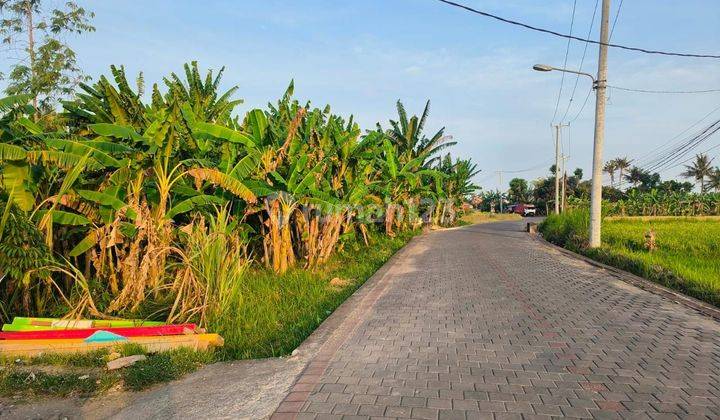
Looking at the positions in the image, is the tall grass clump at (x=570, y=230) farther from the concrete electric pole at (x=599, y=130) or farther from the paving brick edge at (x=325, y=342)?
the paving brick edge at (x=325, y=342)

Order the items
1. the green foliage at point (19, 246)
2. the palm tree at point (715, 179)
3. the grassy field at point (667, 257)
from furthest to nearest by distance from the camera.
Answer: the palm tree at point (715, 179)
the grassy field at point (667, 257)
the green foliage at point (19, 246)

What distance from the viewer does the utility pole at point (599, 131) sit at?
43.3 feet

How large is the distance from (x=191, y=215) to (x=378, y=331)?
4383mm

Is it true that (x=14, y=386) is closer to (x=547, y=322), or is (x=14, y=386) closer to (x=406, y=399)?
(x=406, y=399)

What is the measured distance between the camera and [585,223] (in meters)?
16.3

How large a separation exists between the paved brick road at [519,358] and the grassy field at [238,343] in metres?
0.84

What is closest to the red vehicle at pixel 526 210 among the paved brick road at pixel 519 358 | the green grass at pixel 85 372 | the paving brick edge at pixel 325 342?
the paved brick road at pixel 519 358

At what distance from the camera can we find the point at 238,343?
17.6 ft

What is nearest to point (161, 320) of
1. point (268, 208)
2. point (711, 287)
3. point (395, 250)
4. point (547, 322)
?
point (268, 208)

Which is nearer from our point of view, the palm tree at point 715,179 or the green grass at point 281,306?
the green grass at point 281,306

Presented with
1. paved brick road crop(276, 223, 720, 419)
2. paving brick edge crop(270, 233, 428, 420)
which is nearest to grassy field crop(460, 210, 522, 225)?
paving brick edge crop(270, 233, 428, 420)

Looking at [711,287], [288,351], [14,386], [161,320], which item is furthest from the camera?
[711,287]

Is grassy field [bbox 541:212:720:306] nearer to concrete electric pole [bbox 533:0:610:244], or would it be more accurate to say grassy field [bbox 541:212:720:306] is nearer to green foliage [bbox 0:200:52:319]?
concrete electric pole [bbox 533:0:610:244]

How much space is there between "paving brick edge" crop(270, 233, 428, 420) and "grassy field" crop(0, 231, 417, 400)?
22 centimetres
